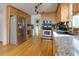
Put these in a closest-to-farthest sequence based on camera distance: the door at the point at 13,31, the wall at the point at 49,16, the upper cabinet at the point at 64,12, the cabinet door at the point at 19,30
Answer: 1. the upper cabinet at the point at 64,12
2. the door at the point at 13,31
3. the cabinet door at the point at 19,30
4. the wall at the point at 49,16

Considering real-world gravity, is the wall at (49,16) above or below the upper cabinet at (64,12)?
above

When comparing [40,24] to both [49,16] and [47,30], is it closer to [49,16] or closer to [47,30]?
[49,16]

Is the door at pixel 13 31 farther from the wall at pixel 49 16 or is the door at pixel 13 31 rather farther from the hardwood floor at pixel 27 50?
the wall at pixel 49 16

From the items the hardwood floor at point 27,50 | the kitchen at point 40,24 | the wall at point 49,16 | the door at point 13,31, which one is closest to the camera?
the hardwood floor at point 27,50

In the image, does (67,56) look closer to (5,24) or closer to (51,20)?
(5,24)

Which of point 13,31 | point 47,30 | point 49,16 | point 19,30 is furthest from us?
point 49,16

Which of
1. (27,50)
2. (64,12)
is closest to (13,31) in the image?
(27,50)

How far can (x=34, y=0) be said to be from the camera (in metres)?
0.92

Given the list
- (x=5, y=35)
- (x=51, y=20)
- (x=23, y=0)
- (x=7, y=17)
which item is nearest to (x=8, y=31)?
(x=5, y=35)

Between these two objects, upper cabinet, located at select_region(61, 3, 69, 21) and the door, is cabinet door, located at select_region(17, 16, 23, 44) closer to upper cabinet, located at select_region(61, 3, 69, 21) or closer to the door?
the door

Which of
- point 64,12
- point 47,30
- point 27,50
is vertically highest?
point 64,12

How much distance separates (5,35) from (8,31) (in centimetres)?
24

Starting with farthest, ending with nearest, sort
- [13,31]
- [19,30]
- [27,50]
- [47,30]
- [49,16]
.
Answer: [49,16], [47,30], [19,30], [13,31], [27,50]

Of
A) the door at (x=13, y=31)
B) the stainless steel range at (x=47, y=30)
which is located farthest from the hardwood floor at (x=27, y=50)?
the stainless steel range at (x=47, y=30)
